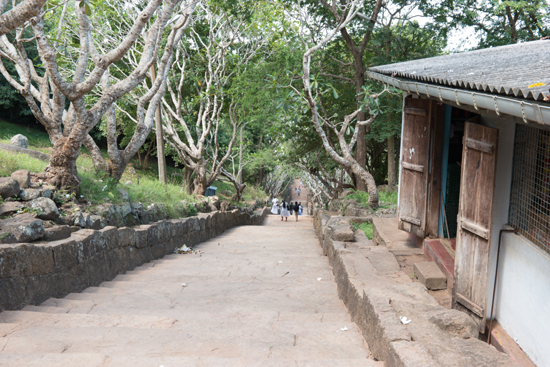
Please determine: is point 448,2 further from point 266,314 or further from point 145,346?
point 145,346

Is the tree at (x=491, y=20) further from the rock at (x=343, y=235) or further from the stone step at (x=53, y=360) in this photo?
the stone step at (x=53, y=360)

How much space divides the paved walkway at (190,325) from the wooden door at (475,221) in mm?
1305

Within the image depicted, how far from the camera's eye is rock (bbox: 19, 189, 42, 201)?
18.2 ft

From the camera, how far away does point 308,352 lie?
3328 millimetres

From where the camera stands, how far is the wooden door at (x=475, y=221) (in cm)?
429

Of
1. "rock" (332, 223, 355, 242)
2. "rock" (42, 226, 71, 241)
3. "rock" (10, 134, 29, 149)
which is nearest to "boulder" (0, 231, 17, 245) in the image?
"rock" (42, 226, 71, 241)

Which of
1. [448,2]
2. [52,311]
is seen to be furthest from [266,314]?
[448,2]

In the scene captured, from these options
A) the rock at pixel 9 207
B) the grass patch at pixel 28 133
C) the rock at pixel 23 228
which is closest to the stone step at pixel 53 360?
the rock at pixel 23 228

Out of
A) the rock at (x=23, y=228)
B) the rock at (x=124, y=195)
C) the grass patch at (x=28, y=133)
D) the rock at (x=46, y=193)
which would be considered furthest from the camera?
the grass patch at (x=28, y=133)

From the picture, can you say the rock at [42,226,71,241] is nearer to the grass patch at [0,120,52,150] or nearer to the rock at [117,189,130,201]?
the rock at [117,189,130,201]

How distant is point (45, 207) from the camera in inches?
217

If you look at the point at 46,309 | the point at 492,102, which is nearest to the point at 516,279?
the point at 492,102

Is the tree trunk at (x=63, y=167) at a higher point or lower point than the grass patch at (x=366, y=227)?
higher

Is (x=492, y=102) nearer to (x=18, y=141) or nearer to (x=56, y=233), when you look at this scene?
(x=56, y=233)
